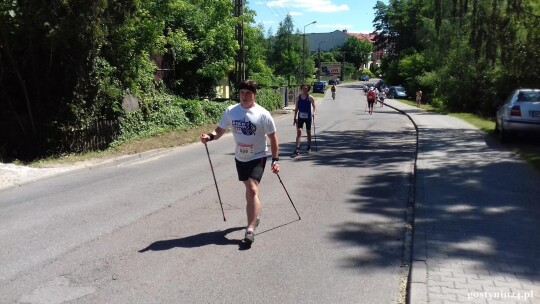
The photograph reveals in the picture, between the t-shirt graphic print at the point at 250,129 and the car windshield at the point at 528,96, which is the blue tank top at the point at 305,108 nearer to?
the car windshield at the point at 528,96

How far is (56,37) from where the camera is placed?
1274 cm

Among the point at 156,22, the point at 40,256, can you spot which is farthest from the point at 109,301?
the point at 156,22

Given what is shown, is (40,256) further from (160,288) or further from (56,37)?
(56,37)

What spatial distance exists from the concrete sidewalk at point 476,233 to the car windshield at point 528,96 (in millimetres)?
3965

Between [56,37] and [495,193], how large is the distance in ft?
34.1

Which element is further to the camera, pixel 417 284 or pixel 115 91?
pixel 115 91

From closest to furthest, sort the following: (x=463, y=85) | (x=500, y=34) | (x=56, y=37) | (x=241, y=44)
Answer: (x=56, y=37), (x=500, y=34), (x=241, y=44), (x=463, y=85)

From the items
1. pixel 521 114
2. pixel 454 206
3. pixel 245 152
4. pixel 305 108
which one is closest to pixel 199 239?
pixel 245 152

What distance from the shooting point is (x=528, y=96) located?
49.6 feet

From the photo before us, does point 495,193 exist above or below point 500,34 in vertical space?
below

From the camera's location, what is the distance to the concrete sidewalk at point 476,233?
4.42 m

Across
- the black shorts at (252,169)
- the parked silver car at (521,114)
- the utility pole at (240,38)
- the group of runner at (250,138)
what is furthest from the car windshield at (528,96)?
the utility pole at (240,38)

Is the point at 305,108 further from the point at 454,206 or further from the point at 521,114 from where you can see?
the point at 454,206

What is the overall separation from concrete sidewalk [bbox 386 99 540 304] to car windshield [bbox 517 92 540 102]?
3965 millimetres
